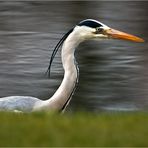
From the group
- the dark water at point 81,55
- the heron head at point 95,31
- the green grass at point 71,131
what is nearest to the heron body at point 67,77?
the heron head at point 95,31

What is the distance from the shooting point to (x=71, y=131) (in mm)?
6273

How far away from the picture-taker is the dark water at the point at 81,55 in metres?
13.3

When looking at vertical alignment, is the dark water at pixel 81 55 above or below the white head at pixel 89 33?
below

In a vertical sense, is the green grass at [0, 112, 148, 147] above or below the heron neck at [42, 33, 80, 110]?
above

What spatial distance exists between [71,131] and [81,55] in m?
9.06

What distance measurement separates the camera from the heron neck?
377 inches

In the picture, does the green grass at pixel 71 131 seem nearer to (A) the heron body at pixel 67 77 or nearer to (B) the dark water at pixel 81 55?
(A) the heron body at pixel 67 77

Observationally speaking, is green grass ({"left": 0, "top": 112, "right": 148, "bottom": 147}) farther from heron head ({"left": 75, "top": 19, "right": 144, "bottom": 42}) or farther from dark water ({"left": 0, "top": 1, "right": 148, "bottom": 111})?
dark water ({"left": 0, "top": 1, "right": 148, "bottom": 111})

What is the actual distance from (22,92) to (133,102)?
1994 mm

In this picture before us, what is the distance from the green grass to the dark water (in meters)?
5.65

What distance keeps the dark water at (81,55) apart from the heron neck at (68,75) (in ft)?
8.97

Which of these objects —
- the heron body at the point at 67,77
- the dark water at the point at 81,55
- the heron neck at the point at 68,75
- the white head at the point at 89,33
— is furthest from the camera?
the dark water at the point at 81,55

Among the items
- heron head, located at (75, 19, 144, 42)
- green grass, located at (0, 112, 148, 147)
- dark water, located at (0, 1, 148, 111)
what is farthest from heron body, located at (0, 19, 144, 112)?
dark water, located at (0, 1, 148, 111)

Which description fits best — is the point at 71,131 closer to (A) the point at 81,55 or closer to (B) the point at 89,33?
(B) the point at 89,33
